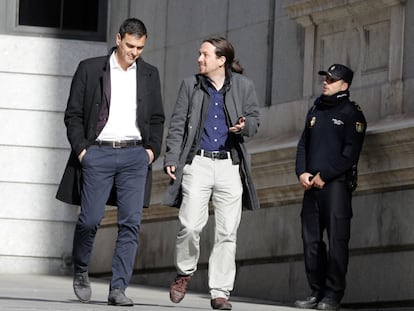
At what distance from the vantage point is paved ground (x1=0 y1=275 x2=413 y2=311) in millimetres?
11383

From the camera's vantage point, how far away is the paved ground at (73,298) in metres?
11.4

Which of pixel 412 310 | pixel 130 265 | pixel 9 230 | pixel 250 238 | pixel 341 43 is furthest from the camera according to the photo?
pixel 9 230

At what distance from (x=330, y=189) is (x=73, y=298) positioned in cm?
233

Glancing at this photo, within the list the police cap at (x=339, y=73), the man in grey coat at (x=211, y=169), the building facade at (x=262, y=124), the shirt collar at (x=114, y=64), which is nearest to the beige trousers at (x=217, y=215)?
the man in grey coat at (x=211, y=169)

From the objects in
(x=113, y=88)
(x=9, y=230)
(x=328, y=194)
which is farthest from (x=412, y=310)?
(x=9, y=230)

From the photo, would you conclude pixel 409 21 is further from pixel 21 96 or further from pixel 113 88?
pixel 21 96

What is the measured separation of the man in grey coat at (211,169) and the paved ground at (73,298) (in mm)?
342

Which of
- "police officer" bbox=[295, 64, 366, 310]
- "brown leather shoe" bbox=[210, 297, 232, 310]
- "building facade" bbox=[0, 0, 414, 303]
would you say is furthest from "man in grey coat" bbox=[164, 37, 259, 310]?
"building facade" bbox=[0, 0, 414, 303]

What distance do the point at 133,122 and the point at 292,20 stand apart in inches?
159

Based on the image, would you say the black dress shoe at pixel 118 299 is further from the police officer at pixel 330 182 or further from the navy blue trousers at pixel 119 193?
the police officer at pixel 330 182

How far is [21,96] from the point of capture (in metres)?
19.4

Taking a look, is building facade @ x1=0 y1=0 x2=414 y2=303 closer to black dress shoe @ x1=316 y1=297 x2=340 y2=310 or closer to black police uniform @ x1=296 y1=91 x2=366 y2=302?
black police uniform @ x1=296 y1=91 x2=366 y2=302

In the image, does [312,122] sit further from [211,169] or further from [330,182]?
[211,169]

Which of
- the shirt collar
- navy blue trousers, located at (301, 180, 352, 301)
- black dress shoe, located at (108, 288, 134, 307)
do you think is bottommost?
black dress shoe, located at (108, 288, 134, 307)
